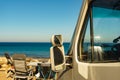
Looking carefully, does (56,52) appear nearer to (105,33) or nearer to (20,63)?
(105,33)

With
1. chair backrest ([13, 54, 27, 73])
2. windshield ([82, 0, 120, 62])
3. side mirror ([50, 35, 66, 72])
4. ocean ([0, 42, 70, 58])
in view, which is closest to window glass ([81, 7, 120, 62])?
windshield ([82, 0, 120, 62])

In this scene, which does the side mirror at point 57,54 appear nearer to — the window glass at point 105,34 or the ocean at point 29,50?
the window glass at point 105,34

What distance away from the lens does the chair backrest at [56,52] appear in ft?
10.7

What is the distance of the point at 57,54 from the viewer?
337cm

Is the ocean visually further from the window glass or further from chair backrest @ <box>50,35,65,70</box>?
the window glass

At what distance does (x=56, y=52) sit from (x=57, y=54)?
26 mm

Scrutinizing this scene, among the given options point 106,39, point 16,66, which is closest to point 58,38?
point 106,39

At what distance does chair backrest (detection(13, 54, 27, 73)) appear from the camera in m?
12.9

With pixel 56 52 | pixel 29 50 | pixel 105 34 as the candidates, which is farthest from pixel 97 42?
pixel 29 50

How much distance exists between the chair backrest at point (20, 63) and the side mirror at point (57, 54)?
9552 mm

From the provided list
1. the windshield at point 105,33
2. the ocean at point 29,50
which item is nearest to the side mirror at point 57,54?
the windshield at point 105,33

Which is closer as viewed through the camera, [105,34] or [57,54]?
[105,34]

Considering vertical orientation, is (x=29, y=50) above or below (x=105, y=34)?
above

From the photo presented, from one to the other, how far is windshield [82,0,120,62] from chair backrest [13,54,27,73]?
985 cm
